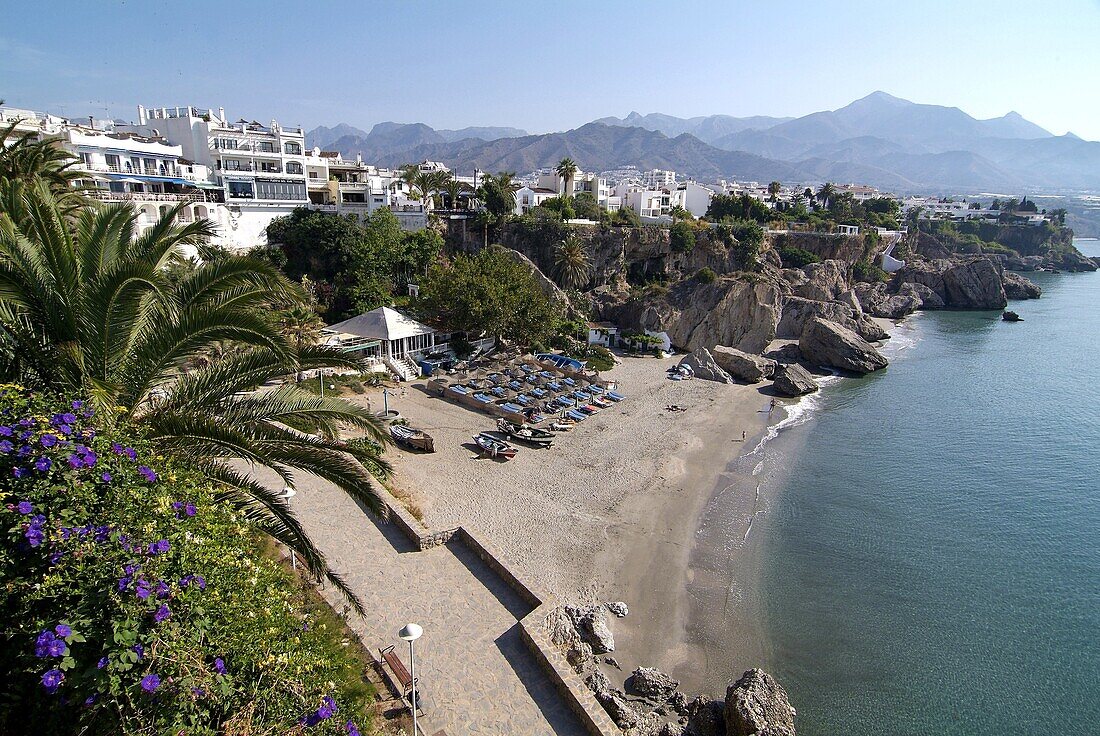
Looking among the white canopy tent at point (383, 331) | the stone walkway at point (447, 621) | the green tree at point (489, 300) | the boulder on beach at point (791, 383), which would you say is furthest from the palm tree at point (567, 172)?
the stone walkway at point (447, 621)

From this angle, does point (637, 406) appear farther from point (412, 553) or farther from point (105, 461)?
point (105, 461)

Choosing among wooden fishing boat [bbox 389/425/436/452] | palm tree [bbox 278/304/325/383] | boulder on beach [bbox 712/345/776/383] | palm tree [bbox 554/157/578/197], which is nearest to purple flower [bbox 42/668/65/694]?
wooden fishing boat [bbox 389/425/436/452]

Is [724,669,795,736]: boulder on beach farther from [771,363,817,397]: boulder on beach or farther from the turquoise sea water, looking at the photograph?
[771,363,817,397]: boulder on beach

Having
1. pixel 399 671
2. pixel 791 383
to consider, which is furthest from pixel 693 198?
pixel 399 671

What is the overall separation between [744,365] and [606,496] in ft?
64.3

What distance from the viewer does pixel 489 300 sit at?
1221 inches

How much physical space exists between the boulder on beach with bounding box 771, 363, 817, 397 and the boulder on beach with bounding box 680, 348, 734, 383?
8.77 ft

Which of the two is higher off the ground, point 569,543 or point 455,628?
point 455,628

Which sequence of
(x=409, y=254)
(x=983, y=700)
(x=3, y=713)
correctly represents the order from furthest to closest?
(x=409, y=254)
(x=983, y=700)
(x=3, y=713)

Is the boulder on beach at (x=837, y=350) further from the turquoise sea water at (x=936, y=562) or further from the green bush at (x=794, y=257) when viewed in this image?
the green bush at (x=794, y=257)

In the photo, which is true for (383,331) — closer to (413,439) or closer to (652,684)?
(413,439)

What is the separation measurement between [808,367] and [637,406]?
59.3ft

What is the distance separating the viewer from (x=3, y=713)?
459 centimetres

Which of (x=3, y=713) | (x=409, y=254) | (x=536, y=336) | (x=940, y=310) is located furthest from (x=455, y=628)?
(x=940, y=310)
